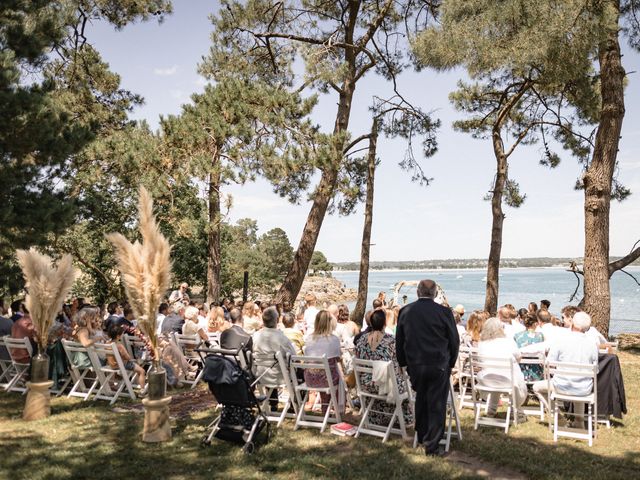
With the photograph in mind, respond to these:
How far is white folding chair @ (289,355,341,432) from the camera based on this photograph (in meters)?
5.60

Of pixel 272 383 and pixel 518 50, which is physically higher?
pixel 518 50

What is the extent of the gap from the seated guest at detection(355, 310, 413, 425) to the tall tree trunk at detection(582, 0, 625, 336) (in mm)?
6876

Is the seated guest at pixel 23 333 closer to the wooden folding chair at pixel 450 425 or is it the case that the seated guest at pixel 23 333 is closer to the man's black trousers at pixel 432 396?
the wooden folding chair at pixel 450 425

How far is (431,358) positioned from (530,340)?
8.29 feet

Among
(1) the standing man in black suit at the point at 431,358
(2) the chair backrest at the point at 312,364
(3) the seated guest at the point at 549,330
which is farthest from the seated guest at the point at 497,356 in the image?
(2) the chair backrest at the point at 312,364

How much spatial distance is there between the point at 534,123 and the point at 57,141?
14008 mm

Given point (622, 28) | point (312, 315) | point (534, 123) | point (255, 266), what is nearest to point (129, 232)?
point (312, 315)

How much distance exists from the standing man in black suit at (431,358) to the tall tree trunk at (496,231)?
1108 cm

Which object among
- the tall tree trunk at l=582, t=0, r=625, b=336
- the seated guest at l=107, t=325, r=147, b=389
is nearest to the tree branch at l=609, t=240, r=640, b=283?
the tall tree trunk at l=582, t=0, r=625, b=336

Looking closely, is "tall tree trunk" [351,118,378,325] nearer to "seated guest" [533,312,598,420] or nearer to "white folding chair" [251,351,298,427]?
"white folding chair" [251,351,298,427]

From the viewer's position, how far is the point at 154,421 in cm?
531

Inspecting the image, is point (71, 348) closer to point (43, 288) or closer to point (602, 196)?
point (43, 288)

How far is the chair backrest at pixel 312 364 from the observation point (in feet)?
18.2

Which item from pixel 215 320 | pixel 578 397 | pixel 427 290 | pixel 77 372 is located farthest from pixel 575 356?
pixel 77 372
